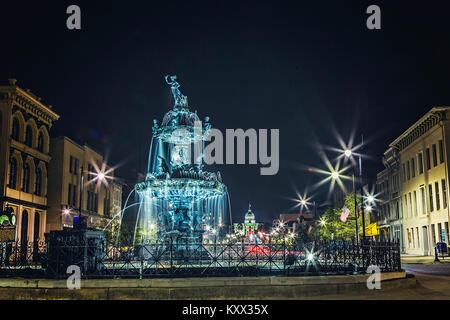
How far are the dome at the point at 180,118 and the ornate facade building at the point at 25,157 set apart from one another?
21123 millimetres

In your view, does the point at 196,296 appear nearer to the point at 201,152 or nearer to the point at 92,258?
the point at 92,258

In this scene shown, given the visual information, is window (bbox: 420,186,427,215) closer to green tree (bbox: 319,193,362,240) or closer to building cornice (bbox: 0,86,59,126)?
green tree (bbox: 319,193,362,240)

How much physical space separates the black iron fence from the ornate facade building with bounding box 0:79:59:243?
2496 cm

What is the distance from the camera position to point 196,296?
12438 mm

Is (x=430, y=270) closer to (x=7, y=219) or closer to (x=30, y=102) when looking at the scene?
(x=7, y=219)

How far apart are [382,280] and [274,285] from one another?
13.0ft

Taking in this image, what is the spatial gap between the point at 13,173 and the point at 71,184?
44.8ft

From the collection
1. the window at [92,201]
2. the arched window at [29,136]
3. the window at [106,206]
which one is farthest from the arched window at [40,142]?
the window at [106,206]

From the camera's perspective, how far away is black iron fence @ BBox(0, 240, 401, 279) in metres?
14.1

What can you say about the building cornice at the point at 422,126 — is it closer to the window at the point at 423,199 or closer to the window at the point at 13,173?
the window at the point at 423,199

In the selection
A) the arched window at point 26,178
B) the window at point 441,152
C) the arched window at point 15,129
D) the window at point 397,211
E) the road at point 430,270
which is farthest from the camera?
the window at point 397,211

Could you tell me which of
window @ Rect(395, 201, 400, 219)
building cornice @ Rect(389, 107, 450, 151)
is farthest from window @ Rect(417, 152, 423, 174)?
window @ Rect(395, 201, 400, 219)

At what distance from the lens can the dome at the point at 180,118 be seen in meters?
22.8
